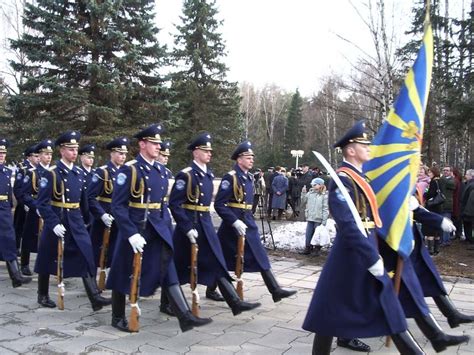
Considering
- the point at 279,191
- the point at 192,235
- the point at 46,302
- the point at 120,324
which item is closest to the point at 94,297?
the point at 46,302

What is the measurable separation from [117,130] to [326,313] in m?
13.8

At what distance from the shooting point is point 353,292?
3.66 m

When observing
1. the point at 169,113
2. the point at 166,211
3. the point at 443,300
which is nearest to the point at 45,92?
the point at 169,113

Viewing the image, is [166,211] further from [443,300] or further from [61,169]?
[443,300]

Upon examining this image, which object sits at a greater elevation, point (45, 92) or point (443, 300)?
point (45, 92)

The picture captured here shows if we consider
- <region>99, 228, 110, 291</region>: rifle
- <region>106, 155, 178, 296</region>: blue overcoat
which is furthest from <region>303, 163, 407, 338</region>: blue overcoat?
<region>99, 228, 110, 291</region>: rifle

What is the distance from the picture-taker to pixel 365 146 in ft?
13.6

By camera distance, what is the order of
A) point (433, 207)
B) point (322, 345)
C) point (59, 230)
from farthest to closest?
A: point (433, 207) → point (59, 230) → point (322, 345)

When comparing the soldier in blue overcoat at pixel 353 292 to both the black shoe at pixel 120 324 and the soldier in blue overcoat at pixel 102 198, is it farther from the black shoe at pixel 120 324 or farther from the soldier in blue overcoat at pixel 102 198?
the soldier in blue overcoat at pixel 102 198

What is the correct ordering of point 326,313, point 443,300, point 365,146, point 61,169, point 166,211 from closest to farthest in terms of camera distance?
point 326,313 < point 365,146 < point 443,300 < point 166,211 < point 61,169

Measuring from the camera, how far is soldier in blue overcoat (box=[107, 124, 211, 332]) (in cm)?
496

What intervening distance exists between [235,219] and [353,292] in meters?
2.57

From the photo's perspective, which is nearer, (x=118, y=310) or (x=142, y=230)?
(x=142, y=230)

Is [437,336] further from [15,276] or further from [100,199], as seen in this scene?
[15,276]
